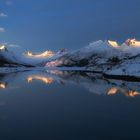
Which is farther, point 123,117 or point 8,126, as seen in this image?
point 123,117

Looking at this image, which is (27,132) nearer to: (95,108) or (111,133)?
(111,133)

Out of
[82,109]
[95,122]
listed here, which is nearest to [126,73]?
[82,109]

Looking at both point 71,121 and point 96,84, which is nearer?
point 71,121

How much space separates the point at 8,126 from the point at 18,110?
5.71 metres

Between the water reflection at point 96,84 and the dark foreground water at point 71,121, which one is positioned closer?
the dark foreground water at point 71,121

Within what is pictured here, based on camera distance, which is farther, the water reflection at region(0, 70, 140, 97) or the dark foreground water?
the water reflection at region(0, 70, 140, 97)

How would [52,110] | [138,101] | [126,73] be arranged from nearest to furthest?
[52,110]
[138,101]
[126,73]

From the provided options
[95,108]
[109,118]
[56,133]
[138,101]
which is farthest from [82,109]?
[56,133]

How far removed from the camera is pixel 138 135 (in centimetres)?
1677

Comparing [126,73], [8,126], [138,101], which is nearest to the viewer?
[8,126]

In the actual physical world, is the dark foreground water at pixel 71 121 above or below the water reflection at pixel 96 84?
below

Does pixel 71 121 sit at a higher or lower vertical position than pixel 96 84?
lower

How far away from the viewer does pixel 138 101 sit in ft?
96.1

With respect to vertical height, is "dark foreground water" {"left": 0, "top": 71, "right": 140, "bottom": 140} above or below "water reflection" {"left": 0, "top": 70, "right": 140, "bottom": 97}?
below
